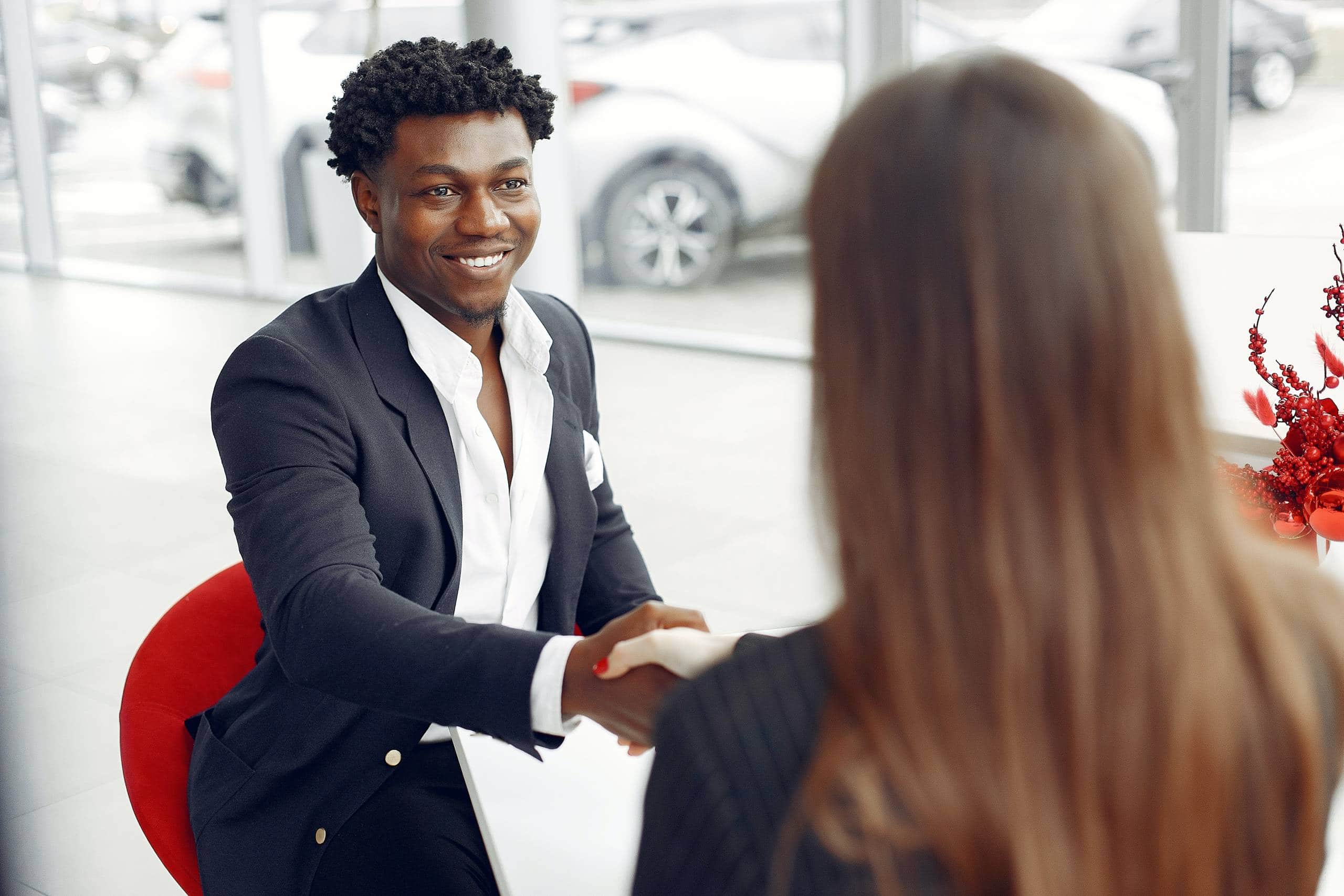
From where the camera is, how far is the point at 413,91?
155 cm

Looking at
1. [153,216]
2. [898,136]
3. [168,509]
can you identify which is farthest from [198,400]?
[898,136]

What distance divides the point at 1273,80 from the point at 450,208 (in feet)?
12.3

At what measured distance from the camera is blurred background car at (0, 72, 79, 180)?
888 centimetres

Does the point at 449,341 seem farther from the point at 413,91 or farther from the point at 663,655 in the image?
the point at 663,655

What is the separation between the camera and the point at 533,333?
5.55 ft

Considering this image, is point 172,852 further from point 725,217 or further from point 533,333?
point 725,217

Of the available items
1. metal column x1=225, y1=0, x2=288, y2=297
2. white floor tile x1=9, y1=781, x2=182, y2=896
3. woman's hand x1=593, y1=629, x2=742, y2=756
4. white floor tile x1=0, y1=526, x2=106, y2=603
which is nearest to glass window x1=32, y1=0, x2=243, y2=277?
metal column x1=225, y1=0, x2=288, y2=297

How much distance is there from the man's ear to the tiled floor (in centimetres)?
51

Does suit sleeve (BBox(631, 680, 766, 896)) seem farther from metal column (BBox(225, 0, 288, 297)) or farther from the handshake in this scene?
metal column (BBox(225, 0, 288, 297))

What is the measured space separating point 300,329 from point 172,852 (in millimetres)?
592

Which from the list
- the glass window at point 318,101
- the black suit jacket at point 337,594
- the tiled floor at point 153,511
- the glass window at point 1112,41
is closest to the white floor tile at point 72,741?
the tiled floor at point 153,511

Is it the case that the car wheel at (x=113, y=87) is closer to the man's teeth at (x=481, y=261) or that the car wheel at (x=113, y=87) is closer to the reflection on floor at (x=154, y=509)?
the reflection on floor at (x=154, y=509)

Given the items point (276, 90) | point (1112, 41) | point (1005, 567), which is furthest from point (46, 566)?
point (276, 90)

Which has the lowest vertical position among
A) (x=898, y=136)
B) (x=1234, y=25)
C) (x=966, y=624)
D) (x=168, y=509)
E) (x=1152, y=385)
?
(x=168, y=509)
